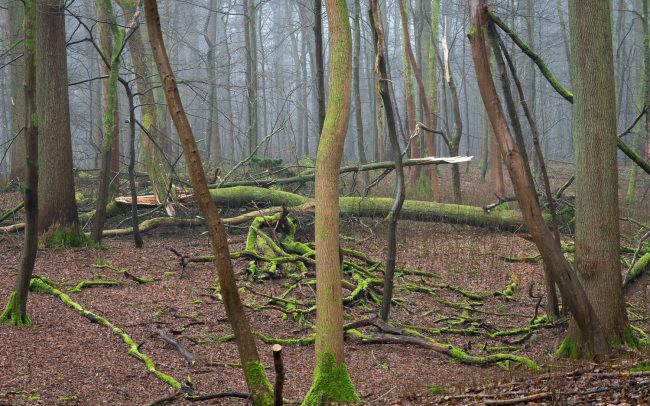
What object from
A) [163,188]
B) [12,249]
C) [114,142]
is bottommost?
[12,249]

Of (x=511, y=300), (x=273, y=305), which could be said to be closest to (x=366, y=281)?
(x=273, y=305)

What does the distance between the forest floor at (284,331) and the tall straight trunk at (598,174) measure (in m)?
0.55

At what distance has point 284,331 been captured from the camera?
7.83 m

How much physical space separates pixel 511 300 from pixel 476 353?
8.83 ft

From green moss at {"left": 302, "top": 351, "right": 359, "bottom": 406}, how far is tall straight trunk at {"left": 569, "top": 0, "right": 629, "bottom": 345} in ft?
8.04

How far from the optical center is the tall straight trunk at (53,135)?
1008 centimetres

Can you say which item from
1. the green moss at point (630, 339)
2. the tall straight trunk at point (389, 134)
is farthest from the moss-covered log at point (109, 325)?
the green moss at point (630, 339)

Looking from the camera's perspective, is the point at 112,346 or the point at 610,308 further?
the point at 112,346

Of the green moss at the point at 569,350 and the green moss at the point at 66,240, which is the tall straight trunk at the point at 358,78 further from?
the green moss at the point at 569,350

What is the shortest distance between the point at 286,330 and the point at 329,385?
281cm

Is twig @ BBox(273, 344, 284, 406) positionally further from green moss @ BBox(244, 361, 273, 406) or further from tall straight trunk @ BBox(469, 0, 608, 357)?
tall straight trunk @ BBox(469, 0, 608, 357)

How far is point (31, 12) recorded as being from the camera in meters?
6.42

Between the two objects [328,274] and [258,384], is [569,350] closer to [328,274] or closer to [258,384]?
[328,274]

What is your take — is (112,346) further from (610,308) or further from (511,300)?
(511,300)
